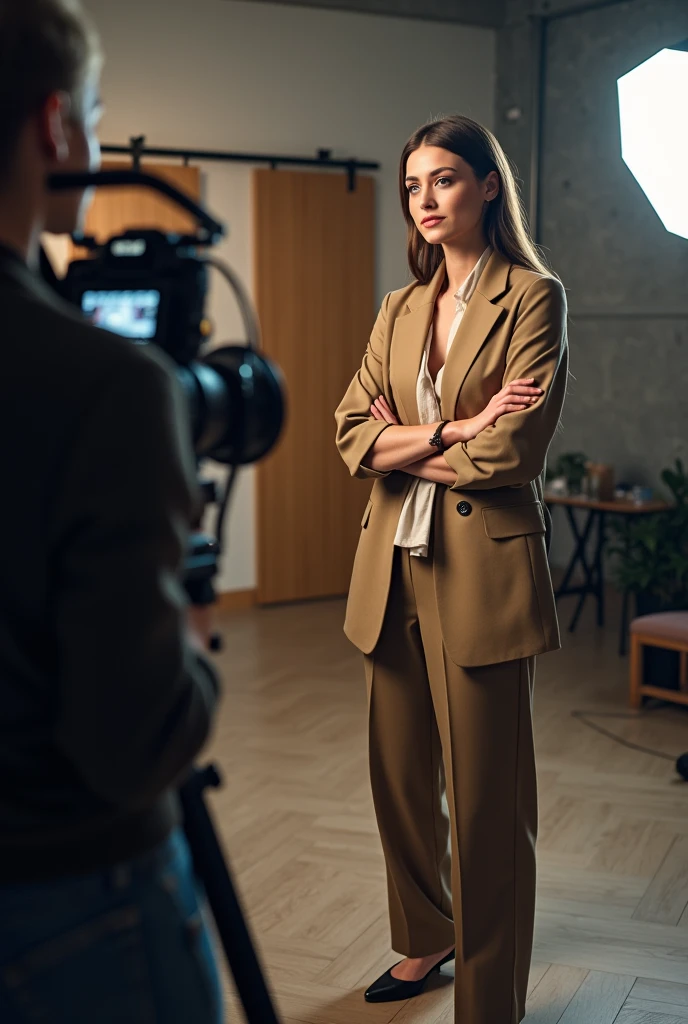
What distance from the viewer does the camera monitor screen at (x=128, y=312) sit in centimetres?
101

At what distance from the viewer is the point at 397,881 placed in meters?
2.36

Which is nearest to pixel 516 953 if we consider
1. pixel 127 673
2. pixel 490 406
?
pixel 490 406

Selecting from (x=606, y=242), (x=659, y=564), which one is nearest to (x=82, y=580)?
(x=659, y=564)

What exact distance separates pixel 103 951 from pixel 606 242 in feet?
20.7

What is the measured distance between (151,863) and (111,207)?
5358 mm

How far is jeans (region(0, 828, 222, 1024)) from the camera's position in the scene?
32.7 inches

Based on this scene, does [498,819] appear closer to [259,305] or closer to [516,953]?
[516,953]

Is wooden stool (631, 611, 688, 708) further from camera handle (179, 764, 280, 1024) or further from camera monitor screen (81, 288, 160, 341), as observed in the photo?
camera monitor screen (81, 288, 160, 341)

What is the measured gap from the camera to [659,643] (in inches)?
170

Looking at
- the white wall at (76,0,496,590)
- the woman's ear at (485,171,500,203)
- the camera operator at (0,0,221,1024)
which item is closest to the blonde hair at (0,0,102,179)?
the camera operator at (0,0,221,1024)

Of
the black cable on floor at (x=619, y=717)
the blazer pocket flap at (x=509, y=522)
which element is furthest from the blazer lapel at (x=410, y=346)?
the black cable on floor at (x=619, y=717)

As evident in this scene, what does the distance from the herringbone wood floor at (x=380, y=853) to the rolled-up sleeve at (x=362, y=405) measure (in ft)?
3.57

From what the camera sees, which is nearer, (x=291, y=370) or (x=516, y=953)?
(x=516, y=953)

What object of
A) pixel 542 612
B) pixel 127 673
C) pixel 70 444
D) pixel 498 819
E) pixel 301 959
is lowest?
pixel 301 959
